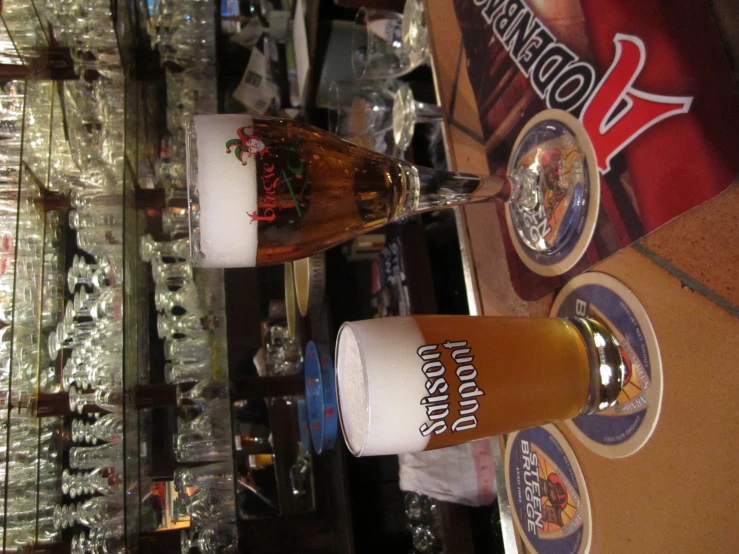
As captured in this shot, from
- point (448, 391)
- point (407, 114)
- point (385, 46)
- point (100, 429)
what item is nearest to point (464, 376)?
point (448, 391)

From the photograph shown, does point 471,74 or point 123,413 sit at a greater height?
point 471,74

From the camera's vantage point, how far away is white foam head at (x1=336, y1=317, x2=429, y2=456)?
2.29 feet

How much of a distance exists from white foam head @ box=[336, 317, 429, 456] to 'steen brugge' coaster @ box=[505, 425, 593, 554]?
278 mm

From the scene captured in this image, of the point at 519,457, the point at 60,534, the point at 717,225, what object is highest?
the point at 717,225

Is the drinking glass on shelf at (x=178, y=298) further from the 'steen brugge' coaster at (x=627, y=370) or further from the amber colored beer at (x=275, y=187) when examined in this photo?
the 'steen brugge' coaster at (x=627, y=370)

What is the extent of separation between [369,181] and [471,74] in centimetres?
49

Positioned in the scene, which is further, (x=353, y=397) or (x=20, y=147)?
(x=20, y=147)

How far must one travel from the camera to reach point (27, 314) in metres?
1.33

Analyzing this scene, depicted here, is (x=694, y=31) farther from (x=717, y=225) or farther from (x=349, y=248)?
(x=349, y=248)

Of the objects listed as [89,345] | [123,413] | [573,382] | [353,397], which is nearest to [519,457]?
[573,382]

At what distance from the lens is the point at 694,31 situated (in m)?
0.61

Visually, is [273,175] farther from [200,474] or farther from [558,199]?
[200,474]

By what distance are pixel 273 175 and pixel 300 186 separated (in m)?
0.04

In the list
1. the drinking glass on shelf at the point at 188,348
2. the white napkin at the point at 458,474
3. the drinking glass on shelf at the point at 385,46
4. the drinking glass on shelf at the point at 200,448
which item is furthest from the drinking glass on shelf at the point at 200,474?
the drinking glass on shelf at the point at 385,46
